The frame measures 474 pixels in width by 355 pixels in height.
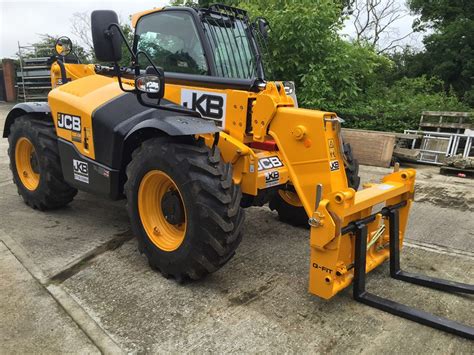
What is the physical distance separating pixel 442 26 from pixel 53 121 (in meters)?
18.9

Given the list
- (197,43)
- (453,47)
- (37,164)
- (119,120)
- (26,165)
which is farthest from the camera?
(453,47)

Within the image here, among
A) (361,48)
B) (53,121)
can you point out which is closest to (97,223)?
(53,121)

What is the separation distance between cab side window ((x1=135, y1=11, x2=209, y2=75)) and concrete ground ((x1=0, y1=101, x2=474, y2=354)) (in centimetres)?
180

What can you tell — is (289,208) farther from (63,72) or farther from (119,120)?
(63,72)

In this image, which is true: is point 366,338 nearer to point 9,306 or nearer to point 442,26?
point 9,306

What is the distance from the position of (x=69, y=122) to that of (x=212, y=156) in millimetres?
2024

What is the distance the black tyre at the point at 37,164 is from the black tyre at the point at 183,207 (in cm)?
166

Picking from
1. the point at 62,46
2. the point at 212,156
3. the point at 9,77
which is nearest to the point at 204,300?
the point at 212,156

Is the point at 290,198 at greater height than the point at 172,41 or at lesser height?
lesser

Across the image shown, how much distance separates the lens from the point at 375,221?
334 centimetres

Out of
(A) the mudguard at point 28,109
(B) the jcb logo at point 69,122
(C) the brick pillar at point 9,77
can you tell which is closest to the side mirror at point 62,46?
(A) the mudguard at point 28,109

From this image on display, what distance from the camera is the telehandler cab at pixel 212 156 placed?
299cm

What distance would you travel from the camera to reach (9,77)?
2314cm

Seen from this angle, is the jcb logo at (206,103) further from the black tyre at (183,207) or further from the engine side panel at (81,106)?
the engine side panel at (81,106)
